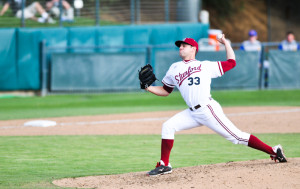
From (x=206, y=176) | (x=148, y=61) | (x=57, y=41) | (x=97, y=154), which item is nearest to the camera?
(x=206, y=176)

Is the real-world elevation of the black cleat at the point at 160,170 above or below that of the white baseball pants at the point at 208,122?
below

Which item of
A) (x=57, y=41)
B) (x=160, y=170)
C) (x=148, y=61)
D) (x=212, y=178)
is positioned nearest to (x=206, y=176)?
(x=212, y=178)

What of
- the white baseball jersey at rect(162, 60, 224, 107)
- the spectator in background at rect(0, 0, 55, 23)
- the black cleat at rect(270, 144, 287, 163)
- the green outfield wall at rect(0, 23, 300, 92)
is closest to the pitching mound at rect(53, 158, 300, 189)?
the black cleat at rect(270, 144, 287, 163)

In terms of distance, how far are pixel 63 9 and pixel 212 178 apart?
14.8 m

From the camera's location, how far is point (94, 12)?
20.7 metres

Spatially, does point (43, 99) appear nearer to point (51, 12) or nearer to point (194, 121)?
point (51, 12)

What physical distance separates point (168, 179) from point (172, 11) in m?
16.3

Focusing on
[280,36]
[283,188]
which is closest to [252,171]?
[283,188]

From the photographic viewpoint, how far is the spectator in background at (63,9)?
20250mm

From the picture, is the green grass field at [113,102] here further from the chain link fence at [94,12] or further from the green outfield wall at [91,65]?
the chain link fence at [94,12]

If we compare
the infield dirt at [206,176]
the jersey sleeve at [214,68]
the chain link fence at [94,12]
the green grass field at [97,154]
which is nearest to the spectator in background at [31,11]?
the chain link fence at [94,12]

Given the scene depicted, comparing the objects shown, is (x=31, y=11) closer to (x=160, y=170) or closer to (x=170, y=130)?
(x=170, y=130)

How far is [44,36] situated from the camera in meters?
18.8

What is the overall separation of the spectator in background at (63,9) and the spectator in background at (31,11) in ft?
0.74
